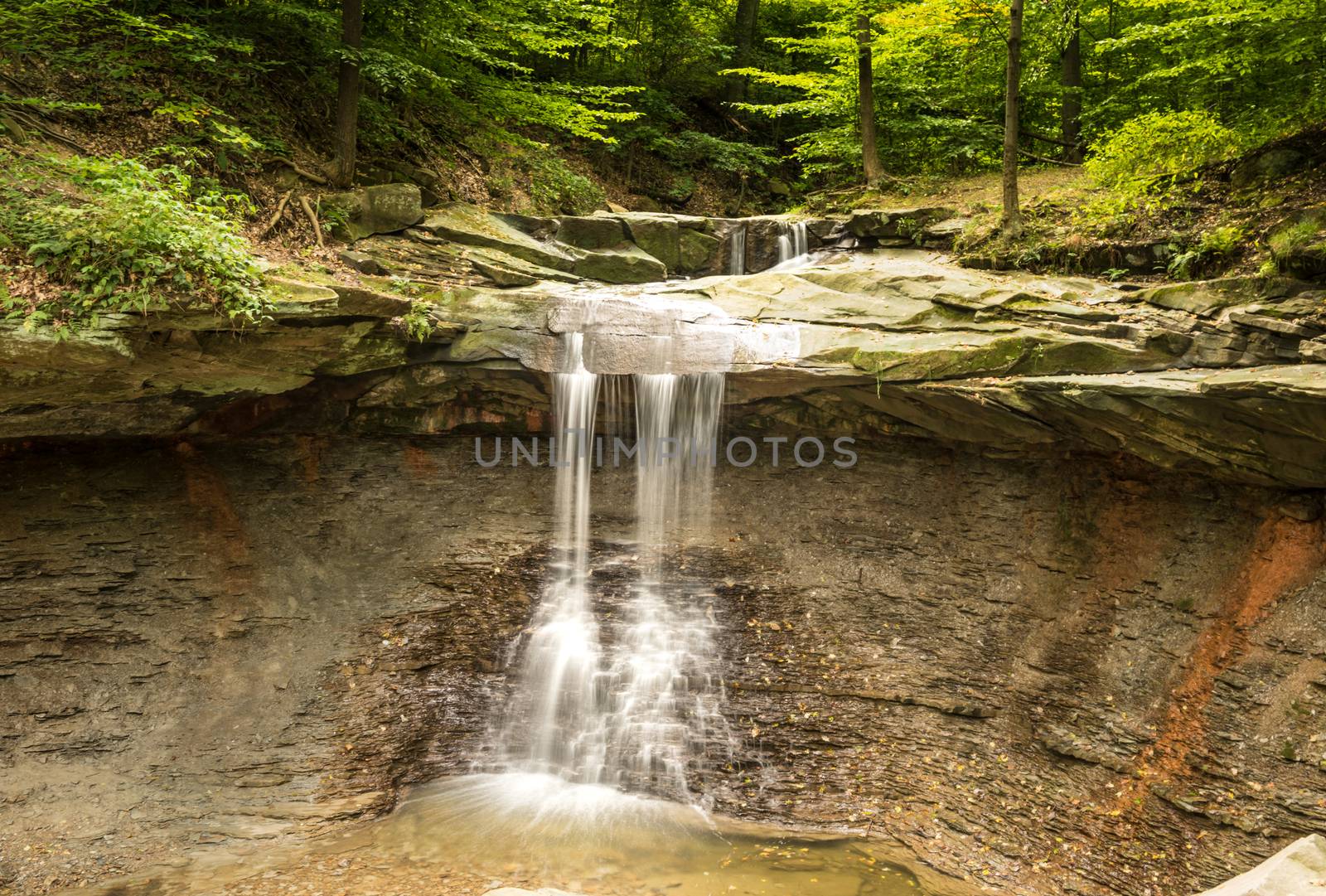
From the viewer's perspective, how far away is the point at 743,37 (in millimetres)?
19062

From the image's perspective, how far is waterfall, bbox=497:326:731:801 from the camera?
9828mm

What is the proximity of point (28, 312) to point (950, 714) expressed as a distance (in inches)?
401

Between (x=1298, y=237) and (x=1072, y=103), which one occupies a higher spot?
(x=1072, y=103)

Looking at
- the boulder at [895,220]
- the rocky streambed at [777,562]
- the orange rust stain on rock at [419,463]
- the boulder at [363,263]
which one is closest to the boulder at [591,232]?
the rocky streambed at [777,562]

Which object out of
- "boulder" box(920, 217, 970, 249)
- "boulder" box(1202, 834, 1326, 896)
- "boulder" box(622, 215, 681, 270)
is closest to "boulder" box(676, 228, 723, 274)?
"boulder" box(622, 215, 681, 270)

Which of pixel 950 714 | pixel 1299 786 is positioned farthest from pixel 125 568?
pixel 1299 786

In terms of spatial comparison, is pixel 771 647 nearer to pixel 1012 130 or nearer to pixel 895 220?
pixel 895 220

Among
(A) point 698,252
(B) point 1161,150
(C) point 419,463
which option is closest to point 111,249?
(C) point 419,463

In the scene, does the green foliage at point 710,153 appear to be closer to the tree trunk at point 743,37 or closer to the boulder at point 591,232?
the tree trunk at point 743,37

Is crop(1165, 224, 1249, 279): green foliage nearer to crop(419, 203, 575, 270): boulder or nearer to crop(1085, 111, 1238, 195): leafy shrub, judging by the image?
crop(1085, 111, 1238, 195): leafy shrub

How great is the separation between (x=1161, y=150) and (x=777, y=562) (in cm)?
Answer: 744

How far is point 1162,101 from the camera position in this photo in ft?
42.6

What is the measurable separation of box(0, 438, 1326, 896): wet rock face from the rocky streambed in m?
0.04

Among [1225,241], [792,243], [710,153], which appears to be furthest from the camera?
[710,153]
